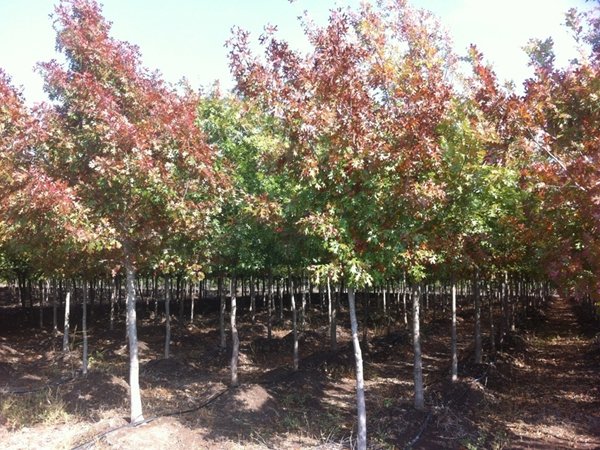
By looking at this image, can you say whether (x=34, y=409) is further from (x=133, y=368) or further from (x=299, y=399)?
(x=299, y=399)

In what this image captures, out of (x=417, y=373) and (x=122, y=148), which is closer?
(x=122, y=148)

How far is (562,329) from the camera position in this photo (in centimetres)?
2659

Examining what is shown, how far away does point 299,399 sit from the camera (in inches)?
453

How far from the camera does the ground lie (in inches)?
340

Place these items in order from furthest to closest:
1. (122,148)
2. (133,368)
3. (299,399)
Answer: (299,399) → (133,368) → (122,148)

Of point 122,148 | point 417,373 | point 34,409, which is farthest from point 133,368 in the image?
point 417,373

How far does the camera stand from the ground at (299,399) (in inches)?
340

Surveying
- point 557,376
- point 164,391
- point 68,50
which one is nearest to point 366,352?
point 557,376

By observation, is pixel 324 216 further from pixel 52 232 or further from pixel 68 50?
pixel 68 50

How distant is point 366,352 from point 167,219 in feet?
35.9

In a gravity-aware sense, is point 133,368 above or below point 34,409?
above

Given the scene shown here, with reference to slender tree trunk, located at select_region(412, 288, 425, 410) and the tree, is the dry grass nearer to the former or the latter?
the tree

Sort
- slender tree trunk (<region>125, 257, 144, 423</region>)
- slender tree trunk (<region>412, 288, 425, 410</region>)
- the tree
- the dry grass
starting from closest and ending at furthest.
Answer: the tree, slender tree trunk (<region>125, 257, 144, 423</region>), the dry grass, slender tree trunk (<region>412, 288, 425, 410</region>)

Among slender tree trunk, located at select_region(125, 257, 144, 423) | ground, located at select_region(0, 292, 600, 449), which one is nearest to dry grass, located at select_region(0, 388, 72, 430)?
ground, located at select_region(0, 292, 600, 449)
